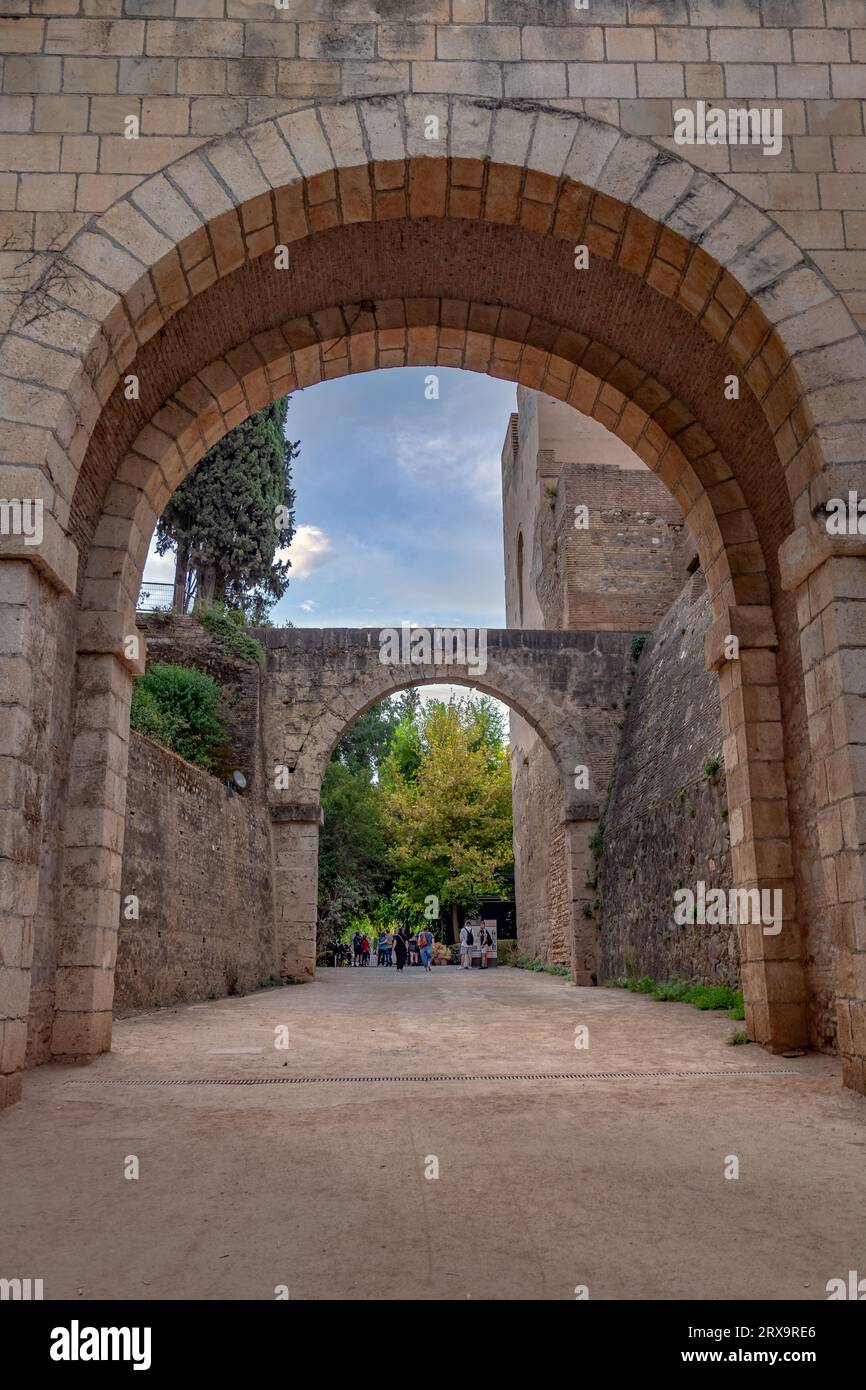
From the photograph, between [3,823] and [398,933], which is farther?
[398,933]

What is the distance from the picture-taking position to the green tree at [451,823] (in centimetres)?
2912

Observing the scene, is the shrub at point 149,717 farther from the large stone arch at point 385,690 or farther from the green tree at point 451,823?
the green tree at point 451,823

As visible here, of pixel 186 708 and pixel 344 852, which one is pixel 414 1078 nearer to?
pixel 186 708

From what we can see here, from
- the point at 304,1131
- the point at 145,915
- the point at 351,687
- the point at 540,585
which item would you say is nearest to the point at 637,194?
the point at 304,1131

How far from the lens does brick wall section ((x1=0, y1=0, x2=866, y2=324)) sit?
4.87m

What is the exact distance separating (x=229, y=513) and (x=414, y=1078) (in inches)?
742

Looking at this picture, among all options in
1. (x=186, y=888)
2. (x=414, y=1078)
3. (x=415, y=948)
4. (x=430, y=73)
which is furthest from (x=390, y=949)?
(x=430, y=73)

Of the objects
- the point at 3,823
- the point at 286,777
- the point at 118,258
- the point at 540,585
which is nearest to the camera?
the point at 3,823

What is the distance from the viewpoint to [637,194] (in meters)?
4.89

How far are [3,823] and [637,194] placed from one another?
4.29 metres

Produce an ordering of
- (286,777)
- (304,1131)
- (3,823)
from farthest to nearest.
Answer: (286,777) < (3,823) < (304,1131)

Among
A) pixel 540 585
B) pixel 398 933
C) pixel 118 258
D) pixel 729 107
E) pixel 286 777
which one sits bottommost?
pixel 398 933

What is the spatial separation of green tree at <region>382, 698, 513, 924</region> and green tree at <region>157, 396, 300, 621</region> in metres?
9.29
